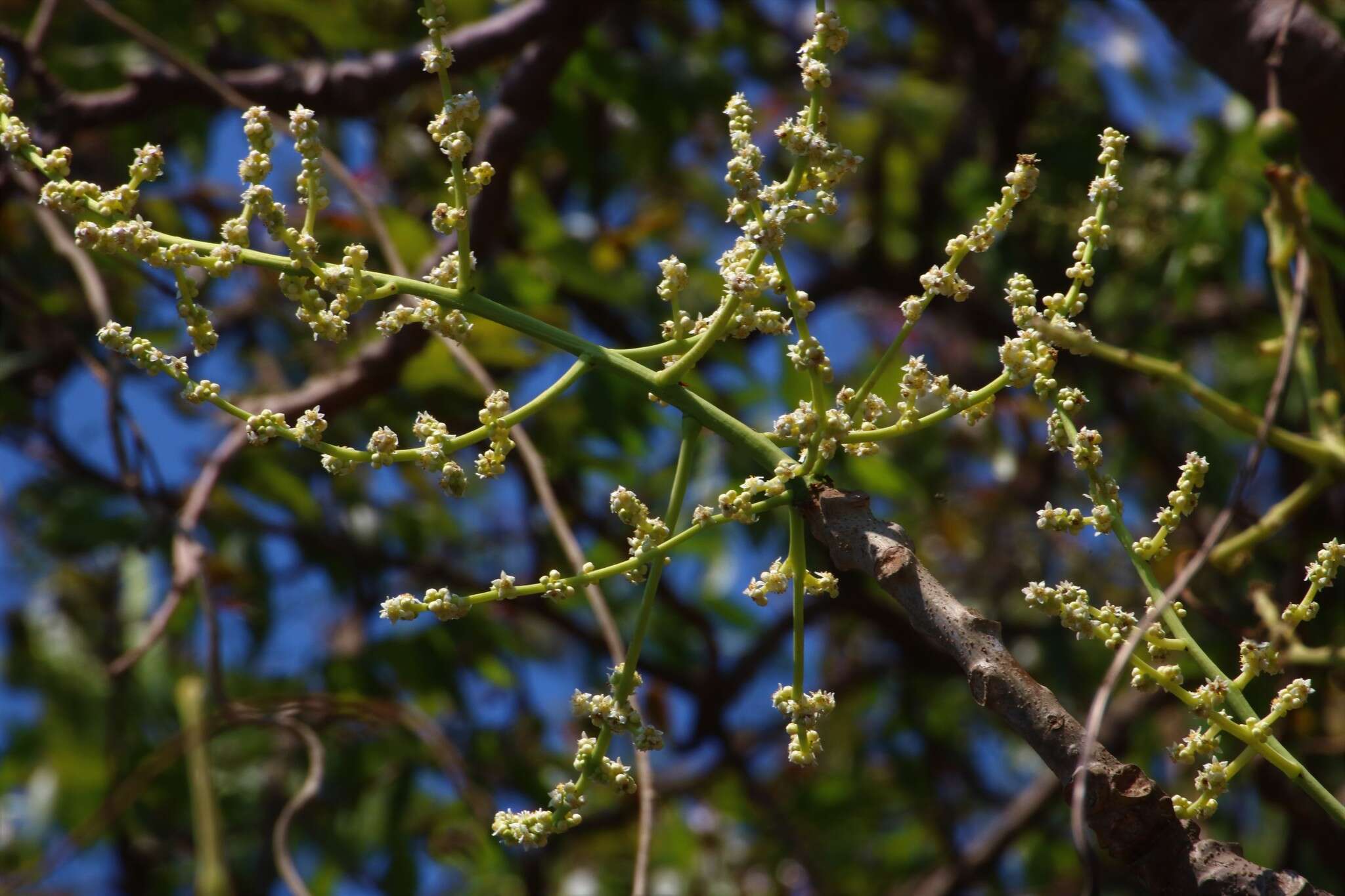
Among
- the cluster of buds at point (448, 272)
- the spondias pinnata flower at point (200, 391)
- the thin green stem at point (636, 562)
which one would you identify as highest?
the cluster of buds at point (448, 272)

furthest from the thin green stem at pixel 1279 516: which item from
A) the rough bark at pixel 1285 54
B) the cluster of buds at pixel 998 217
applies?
the rough bark at pixel 1285 54

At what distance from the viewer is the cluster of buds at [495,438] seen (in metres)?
1.68

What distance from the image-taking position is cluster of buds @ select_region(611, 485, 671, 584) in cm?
171

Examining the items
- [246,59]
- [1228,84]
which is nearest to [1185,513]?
[1228,84]

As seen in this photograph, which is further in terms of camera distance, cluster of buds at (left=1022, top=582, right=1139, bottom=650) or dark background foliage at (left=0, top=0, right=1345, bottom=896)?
dark background foliage at (left=0, top=0, right=1345, bottom=896)

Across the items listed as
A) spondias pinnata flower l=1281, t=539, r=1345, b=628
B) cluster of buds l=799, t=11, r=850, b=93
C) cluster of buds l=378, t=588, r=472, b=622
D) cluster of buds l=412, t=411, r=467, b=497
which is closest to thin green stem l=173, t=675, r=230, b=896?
cluster of buds l=378, t=588, r=472, b=622

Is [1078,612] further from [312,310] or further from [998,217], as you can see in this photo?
[312,310]

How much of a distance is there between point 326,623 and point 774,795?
2197 mm

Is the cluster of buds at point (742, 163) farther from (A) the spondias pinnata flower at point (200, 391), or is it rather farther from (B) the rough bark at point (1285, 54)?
(B) the rough bark at point (1285, 54)

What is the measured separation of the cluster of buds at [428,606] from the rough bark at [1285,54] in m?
2.20

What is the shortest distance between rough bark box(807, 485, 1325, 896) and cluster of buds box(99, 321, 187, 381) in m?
0.86

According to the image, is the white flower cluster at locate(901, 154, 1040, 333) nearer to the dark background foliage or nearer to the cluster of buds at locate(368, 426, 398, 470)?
the cluster of buds at locate(368, 426, 398, 470)

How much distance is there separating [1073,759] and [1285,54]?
76.8 inches

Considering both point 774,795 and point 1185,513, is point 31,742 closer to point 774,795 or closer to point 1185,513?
point 774,795
